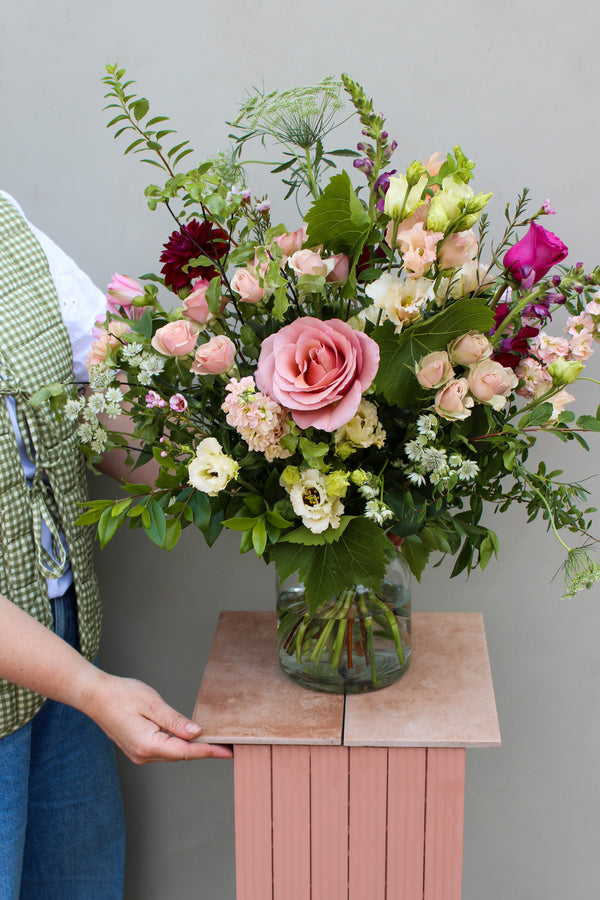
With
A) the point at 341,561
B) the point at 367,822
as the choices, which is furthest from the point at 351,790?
the point at 341,561

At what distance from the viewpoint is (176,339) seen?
2.49 feet

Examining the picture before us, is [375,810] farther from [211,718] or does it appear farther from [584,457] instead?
[584,457]

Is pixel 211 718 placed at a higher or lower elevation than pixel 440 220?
lower

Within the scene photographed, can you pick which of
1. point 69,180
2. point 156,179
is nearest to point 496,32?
point 156,179

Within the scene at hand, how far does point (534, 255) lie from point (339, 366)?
23 centimetres

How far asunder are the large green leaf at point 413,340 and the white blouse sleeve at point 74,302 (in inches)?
17.8

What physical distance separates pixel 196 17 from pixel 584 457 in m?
0.87

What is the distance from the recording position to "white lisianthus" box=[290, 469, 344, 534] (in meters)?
0.79

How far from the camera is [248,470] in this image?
86cm

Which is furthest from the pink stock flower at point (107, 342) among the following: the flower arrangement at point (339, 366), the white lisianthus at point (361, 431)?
the white lisianthus at point (361, 431)

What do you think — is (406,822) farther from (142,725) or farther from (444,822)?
(142,725)

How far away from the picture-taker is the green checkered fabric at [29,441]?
3.25ft

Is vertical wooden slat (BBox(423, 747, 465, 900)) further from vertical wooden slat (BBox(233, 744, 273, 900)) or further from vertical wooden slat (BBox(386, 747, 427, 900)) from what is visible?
vertical wooden slat (BBox(233, 744, 273, 900))

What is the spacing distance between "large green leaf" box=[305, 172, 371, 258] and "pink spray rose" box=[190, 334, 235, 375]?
13 centimetres
